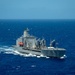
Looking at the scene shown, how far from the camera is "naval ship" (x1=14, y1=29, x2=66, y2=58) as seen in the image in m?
128

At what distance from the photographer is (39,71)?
344 feet

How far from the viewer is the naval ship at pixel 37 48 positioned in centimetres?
12812

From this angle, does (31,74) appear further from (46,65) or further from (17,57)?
(17,57)

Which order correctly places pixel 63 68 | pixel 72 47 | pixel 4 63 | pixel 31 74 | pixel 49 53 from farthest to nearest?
pixel 72 47 < pixel 49 53 < pixel 4 63 < pixel 63 68 < pixel 31 74

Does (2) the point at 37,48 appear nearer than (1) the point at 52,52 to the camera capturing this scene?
No

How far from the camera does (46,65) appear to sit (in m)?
115

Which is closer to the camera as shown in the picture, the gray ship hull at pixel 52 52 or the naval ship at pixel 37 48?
the gray ship hull at pixel 52 52

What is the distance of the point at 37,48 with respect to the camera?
5379 inches

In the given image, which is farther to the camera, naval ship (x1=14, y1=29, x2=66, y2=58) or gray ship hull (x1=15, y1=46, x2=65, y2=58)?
naval ship (x1=14, y1=29, x2=66, y2=58)

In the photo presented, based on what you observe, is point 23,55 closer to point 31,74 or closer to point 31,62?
point 31,62

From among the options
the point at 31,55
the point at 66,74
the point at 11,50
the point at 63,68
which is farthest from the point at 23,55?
the point at 66,74

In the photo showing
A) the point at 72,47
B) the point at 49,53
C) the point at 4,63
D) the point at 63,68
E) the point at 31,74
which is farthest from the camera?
the point at 72,47

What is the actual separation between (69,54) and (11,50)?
21.2 metres

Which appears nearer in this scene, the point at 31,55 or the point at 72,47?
the point at 31,55
